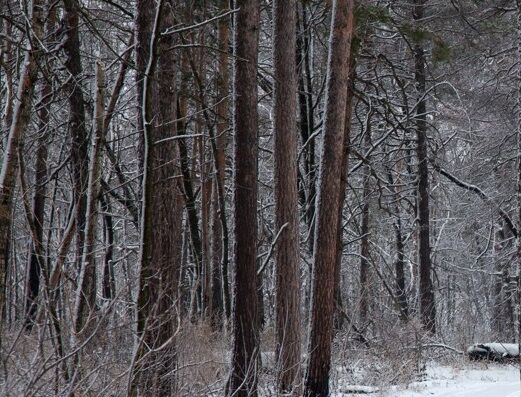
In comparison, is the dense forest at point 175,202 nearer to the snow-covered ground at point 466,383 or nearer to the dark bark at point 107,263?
the dark bark at point 107,263

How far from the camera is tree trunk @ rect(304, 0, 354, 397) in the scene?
914 centimetres

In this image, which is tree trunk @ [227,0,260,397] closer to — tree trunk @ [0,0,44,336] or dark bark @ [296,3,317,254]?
tree trunk @ [0,0,44,336]

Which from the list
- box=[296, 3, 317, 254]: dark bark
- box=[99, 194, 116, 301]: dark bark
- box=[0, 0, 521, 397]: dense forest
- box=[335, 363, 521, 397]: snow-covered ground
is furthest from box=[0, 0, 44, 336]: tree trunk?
box=[296, 3, 317, 254]: dark bark

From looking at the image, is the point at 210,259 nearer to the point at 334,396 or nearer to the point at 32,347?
the point at 334,396

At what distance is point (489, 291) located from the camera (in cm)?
3647

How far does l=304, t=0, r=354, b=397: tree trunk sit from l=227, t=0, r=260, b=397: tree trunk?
4.20 ft

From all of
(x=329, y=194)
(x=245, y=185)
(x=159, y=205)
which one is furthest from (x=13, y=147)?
(x=329, y=194)

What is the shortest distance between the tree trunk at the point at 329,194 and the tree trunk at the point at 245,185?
128cm

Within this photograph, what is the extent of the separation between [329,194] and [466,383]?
16.5 ft

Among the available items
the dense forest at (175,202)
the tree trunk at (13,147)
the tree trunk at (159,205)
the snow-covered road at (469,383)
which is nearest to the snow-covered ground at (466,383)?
the snow-covered road at (469,383)

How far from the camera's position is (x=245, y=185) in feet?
26.9

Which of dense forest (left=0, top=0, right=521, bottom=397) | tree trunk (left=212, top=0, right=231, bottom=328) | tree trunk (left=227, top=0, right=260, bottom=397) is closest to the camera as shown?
dense forest (left=0, top=0, right=521, bottom=397)

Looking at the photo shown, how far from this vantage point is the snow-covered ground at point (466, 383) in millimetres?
10539

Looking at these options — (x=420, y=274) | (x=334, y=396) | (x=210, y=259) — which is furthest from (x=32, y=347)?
(x=420, y=274)
